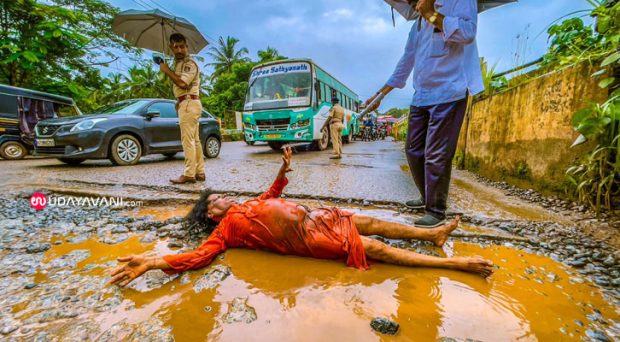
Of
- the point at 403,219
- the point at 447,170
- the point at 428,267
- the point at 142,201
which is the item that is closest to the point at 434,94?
the point at 447,170

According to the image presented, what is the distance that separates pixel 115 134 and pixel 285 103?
4371mm

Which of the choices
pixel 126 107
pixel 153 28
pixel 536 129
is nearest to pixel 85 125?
pixel 126 107

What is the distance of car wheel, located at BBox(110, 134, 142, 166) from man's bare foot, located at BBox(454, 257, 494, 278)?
6.24 m

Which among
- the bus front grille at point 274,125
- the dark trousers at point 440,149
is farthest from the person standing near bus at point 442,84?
the bus front grille at point 274,125

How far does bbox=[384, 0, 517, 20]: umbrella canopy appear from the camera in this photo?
2.49m

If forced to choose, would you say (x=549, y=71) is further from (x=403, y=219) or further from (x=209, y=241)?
(x=209, y=241)

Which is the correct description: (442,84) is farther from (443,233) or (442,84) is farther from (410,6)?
(443,233)

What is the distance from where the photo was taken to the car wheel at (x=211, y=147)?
764cm

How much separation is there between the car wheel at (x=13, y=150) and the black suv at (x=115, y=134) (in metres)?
3.19

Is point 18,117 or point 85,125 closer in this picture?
point 85,125

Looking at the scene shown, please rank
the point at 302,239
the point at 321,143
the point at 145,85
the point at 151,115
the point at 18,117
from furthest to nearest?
the point at 145,85
the point at 321,143
the point at 18,117
the point at 151,115
the point at 302,239

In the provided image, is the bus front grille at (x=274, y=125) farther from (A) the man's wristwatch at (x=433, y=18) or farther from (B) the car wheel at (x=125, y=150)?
(A) the man's wristwatch at (x=433, y=18)

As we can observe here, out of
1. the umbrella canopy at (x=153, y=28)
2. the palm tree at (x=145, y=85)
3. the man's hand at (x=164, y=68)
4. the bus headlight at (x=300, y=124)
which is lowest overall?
the bus headlight at (x=300, y=124)

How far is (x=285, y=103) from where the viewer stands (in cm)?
855
